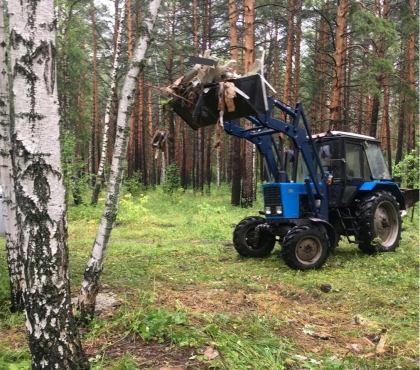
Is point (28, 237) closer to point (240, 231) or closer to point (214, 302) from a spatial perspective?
point (214, 302)

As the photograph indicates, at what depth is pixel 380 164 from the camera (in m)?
8.76

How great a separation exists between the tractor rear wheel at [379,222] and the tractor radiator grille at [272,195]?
176 centimetres

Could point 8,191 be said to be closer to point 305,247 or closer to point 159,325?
point 159,325

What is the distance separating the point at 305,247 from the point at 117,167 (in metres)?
4.18

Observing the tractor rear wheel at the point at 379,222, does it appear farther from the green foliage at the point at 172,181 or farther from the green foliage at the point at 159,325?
the green foliage at the point at 172,181

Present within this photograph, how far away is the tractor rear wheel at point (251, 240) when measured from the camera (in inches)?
316

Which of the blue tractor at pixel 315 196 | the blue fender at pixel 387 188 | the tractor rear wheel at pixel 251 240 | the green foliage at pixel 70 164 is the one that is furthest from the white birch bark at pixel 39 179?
the green foliage at pixel 70 164

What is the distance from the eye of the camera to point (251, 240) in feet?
26.7

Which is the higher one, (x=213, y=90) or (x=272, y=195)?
(x=213, y=90)

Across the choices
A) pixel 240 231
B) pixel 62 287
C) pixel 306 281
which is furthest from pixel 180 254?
pixel 62 287

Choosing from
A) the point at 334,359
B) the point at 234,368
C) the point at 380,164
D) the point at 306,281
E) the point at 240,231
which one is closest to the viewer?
the point at 234,368

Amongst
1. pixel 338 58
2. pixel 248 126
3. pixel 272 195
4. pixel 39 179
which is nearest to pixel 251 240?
pixel 272 195

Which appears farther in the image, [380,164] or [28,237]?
[380,164]

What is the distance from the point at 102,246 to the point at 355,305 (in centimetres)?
335
